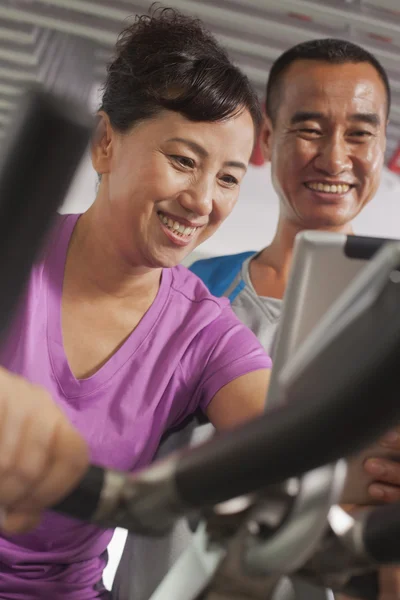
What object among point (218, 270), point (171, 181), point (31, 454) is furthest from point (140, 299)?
point (31, 454)

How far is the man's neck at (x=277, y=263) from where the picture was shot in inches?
61.9

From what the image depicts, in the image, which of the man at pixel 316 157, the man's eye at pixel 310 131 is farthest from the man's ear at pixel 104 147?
the man's eye at pixel 310 131

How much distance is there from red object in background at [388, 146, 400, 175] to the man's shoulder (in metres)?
1.91

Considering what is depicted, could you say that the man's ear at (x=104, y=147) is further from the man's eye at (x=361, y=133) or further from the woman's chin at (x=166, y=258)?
the man's eye at (x=361, y=133)

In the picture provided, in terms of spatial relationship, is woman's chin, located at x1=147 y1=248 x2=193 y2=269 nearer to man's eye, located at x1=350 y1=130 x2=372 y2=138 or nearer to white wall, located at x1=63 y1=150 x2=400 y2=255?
man's eye, located at x1=350 y1=130 x2=372 y2=138

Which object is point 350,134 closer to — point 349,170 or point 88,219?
point 349,170

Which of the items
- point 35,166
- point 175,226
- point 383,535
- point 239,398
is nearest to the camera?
point 35,166

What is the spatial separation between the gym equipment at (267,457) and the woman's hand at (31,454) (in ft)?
0.05

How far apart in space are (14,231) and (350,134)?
1.30 m

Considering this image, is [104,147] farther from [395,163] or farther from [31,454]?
[395,163]

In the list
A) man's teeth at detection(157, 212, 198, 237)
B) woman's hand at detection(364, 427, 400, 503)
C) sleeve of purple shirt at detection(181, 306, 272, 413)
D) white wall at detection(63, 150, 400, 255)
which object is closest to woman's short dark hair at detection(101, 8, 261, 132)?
man's teeth at detection(157, 212, 198, 237)

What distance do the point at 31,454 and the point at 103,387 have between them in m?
0.62

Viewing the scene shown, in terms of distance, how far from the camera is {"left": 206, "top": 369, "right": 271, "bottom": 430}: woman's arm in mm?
974

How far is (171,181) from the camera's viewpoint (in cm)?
108
